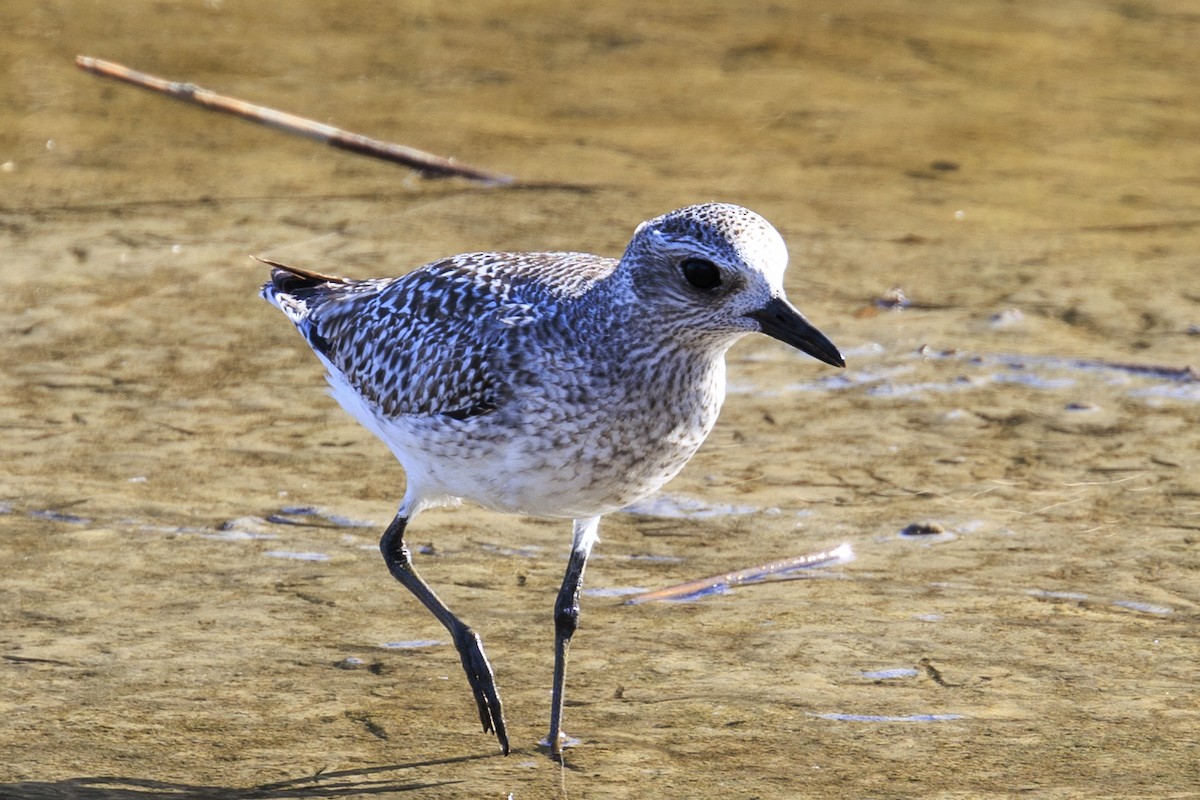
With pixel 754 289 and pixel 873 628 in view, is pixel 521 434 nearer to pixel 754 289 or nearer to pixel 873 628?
pixel 754 289

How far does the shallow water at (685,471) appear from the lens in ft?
18.6

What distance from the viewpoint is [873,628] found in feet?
21.0

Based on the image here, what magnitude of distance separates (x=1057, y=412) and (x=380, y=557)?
→ 3.32 m

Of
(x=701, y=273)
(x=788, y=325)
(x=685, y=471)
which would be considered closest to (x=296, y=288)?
(x=685, y=471)

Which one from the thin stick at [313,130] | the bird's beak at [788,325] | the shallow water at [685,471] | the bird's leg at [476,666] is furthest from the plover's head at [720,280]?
the thin stick at [313,130]

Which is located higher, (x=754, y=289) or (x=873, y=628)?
(x=754, y=289)

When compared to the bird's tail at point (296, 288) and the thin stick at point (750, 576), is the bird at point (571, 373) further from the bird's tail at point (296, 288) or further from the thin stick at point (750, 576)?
the bird's tail at point (296, 288)

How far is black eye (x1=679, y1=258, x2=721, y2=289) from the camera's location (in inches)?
201

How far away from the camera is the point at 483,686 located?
222 inches

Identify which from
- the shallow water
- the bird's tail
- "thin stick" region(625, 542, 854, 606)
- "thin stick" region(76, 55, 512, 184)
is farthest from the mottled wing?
"thin stick" region(76, 55, 512, 184)

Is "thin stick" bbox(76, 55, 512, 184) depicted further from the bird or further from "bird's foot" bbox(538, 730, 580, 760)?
"bird's foot" bbox(538, 730, 580, 760)

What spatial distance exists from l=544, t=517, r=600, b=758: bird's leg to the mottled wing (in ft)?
2.32

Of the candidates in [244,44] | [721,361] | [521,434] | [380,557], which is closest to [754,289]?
[721,361]

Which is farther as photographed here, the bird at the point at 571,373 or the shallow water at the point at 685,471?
the shallow water at the point at 685,471
